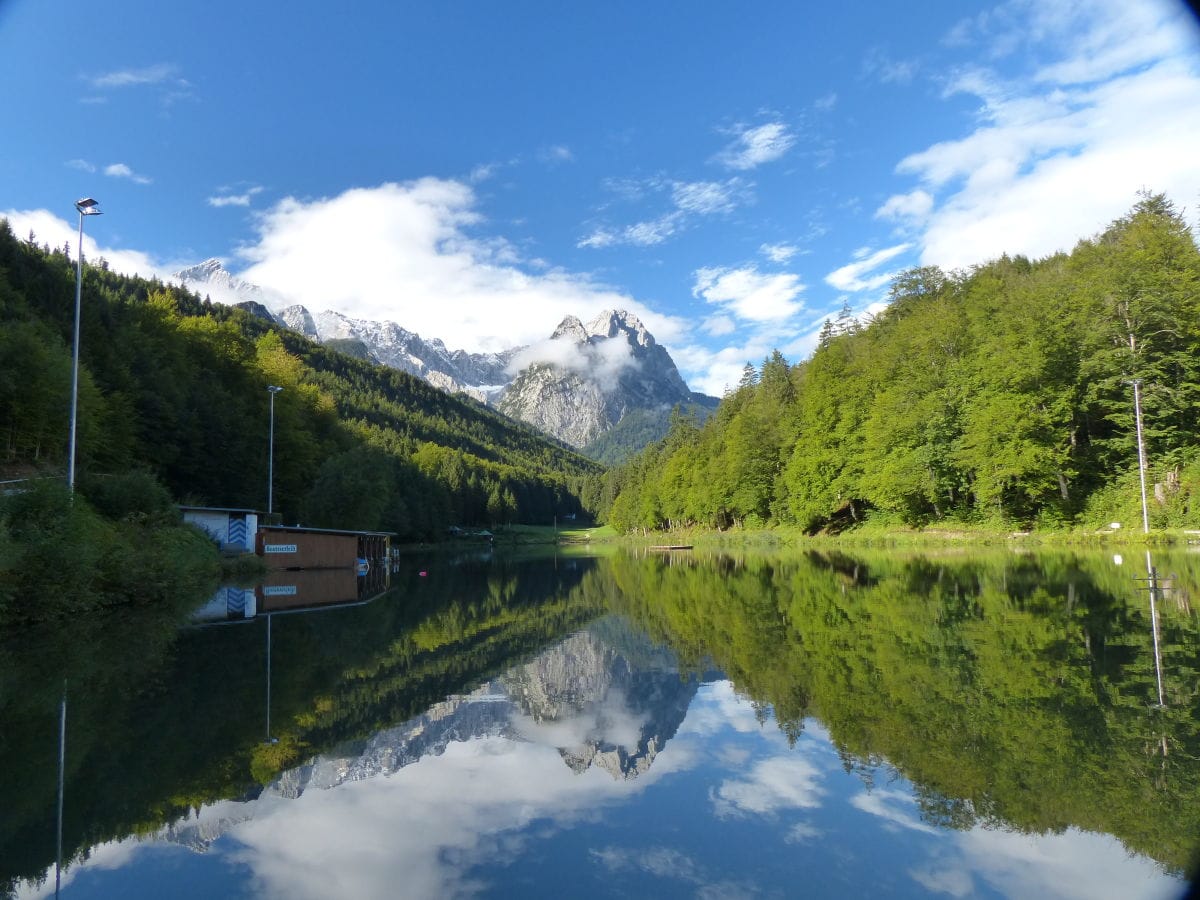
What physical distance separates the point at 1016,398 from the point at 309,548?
39038 millimetres

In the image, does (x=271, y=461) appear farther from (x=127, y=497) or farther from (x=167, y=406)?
(x=127, y=497)

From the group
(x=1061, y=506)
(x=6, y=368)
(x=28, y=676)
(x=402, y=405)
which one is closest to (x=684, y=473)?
(x=1061, y=506)

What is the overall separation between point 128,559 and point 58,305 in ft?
129

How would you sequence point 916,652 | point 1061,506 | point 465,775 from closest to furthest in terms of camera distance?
point 465,775
point 916,652
point 1061,506

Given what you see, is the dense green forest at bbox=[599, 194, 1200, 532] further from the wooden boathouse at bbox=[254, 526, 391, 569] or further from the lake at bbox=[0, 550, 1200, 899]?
the wooden boathouse at bbox=[254, 526, 391, 569]

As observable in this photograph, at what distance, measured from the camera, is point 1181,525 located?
29.0 m

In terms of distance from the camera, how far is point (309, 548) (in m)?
39.4

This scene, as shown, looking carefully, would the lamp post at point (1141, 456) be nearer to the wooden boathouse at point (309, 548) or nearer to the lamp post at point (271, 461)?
the wooden boathouse at point (309, 548)

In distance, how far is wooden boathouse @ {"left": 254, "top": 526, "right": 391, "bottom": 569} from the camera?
115 feet

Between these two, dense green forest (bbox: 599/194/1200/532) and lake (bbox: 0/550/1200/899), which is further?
dense green forest (bbox: 599/194/1200/532)

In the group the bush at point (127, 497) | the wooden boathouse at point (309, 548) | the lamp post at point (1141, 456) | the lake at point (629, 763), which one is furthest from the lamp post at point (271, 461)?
the lamp post at point (1141, 456)

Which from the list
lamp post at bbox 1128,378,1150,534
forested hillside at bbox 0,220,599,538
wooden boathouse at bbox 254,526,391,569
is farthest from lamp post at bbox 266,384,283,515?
lamp post at bbox 1128,378,1150,534

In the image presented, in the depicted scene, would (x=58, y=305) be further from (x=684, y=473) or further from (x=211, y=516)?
(x=684, y=473)

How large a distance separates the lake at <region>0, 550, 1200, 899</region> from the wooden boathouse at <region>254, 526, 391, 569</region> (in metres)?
22.6
